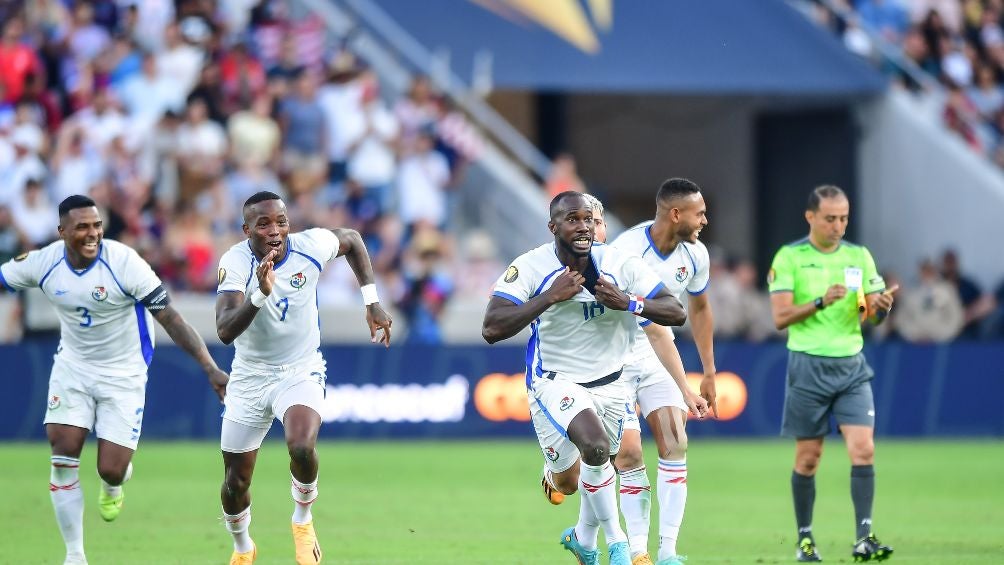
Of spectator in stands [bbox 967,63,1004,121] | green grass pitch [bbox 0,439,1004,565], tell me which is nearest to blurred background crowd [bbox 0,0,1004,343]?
green grass pitch [bbox 0,439,1004,565]

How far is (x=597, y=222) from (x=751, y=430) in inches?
478

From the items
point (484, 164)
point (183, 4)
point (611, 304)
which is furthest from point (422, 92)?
point (611, 304)

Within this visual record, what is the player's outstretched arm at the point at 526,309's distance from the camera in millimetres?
9906

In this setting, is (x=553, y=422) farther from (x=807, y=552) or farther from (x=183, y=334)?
(x=183, y=334)

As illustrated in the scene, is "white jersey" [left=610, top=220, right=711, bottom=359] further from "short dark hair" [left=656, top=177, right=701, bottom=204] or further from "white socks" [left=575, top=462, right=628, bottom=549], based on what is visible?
"white socks" [left=575, top=462, right=628, bottom=549]

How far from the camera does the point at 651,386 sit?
11.4 m

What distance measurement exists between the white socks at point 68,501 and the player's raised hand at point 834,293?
539cm

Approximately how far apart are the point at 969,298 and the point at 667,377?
49.5ft

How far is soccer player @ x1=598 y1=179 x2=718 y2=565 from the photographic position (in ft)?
35.6

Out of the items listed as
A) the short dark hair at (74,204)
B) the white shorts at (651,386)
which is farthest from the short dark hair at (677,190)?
the short dark hair at (74,204)

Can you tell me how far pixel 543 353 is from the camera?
1064cm

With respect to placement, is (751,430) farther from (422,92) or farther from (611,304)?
(611,304)

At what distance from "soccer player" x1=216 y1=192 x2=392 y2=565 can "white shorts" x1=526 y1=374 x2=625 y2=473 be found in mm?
1254

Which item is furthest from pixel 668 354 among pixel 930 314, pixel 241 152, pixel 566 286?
pixel 930 314
